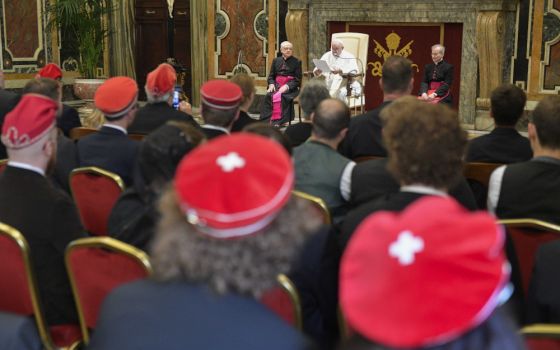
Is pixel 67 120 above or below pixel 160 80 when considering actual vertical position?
below

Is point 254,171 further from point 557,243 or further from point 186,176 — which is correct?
point 557,243

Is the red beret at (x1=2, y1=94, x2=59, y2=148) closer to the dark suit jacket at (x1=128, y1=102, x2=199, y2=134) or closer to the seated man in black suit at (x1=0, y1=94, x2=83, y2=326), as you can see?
the seated man in black suit at (x1=0, y1=94, x2=83, y2=326)

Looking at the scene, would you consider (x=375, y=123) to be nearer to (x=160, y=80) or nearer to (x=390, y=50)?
(x=160, y=80)

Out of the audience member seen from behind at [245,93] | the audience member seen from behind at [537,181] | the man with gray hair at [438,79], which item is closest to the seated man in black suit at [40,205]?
the audience member seen from behind at [537,181]

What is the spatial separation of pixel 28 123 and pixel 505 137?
2.28 meters

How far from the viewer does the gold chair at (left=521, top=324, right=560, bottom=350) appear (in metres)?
1.44

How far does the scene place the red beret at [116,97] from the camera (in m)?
3.66

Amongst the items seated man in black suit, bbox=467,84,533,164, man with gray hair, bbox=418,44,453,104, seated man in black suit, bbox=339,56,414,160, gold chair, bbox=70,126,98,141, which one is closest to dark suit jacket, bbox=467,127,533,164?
seated man in black suit, bbox=467,84,533,164

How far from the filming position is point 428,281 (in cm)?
96

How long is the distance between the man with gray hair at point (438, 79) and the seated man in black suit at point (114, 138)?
4788mm

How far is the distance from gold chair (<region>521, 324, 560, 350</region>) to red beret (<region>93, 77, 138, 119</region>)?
265 cm

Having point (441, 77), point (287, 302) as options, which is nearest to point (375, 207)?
point (287, 302)

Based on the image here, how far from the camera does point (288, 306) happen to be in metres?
1.78

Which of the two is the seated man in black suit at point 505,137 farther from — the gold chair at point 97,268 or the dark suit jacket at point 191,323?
the dark suit jacket at point 191,323
